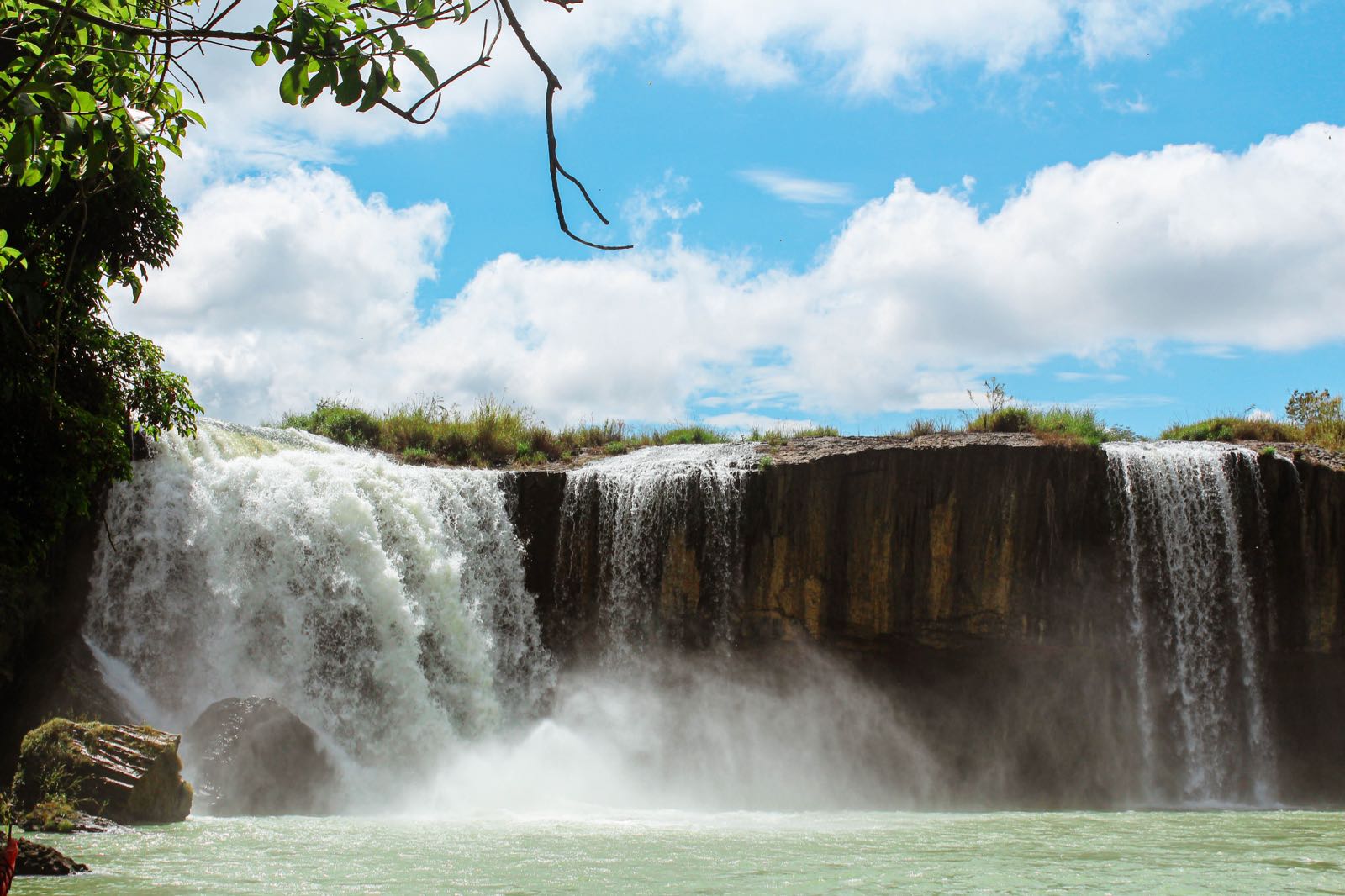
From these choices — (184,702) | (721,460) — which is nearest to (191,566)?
(184,702)

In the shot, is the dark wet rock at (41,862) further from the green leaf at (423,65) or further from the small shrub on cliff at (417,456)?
the small shrub on cliff at (417,456)

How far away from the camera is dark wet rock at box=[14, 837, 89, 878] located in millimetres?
8234

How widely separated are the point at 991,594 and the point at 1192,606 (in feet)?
10.9

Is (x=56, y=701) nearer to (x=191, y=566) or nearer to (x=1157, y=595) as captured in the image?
(x=191, y=566)

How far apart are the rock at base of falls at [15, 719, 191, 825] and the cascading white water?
2957mm

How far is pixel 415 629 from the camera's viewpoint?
53.3ft

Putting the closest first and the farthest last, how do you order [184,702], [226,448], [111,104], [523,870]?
1. [111,104]
2. [523,870]
3. [184,702]
4. [226,448]

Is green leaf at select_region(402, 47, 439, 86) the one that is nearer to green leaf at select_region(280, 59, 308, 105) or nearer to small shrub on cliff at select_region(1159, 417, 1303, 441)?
green leaf at select_region(280, 59, 308, 105)

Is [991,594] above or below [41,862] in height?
above

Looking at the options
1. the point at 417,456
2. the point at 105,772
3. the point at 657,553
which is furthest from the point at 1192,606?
the point at 105,772

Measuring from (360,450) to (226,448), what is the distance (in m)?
5.53

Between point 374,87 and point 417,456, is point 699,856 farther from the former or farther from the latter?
point 417,456

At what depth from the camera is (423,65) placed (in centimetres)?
301

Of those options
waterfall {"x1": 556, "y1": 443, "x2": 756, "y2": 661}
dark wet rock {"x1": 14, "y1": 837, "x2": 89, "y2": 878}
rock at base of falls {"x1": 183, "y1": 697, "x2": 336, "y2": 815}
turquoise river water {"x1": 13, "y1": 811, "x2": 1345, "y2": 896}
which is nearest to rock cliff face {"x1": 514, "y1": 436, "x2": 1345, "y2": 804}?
waterfall {"x1": 556, "y1": 443, "x2": 756, "y2": 661}
